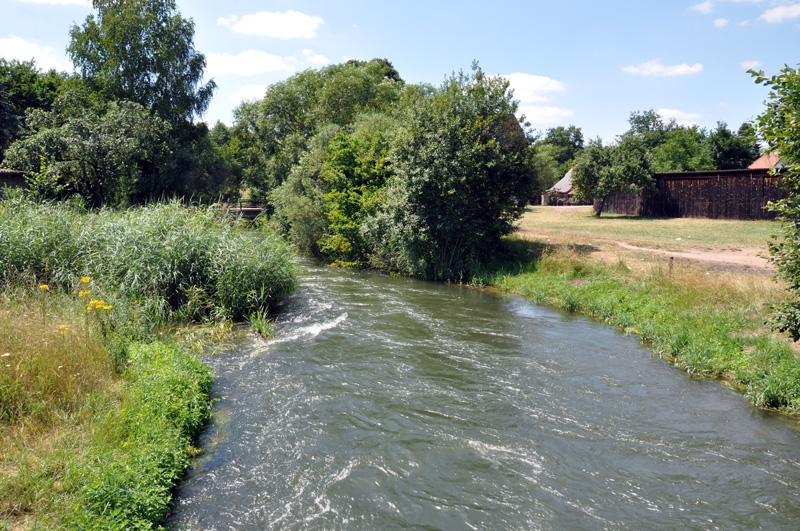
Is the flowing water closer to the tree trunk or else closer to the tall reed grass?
the tall reed grass

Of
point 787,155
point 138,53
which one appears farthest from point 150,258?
point 138,53

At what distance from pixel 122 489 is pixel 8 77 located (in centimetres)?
4562

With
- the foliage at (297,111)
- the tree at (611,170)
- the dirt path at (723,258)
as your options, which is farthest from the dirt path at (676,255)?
the foliage at (297,111)

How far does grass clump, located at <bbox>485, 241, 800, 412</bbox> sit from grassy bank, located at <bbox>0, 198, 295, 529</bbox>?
29.5ft

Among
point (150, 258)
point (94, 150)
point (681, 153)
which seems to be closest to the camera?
point (150, 258)

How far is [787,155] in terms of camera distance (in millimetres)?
6887

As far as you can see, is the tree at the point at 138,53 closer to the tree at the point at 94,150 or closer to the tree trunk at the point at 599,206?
the tree at the point at 94,150

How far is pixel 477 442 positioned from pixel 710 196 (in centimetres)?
2917

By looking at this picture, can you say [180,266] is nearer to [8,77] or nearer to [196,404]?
[196,404]

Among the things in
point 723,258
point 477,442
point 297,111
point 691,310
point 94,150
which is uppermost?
point 297,111

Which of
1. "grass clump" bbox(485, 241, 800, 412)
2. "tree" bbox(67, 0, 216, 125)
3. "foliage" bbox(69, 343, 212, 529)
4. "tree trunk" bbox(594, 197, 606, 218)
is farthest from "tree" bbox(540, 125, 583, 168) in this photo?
"foliage" bbox(69, 343, 212, 529)

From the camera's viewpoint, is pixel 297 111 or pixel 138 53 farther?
pixel 297 111

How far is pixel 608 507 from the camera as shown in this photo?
553 cm

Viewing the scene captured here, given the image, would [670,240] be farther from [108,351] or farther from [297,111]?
[297,111]
